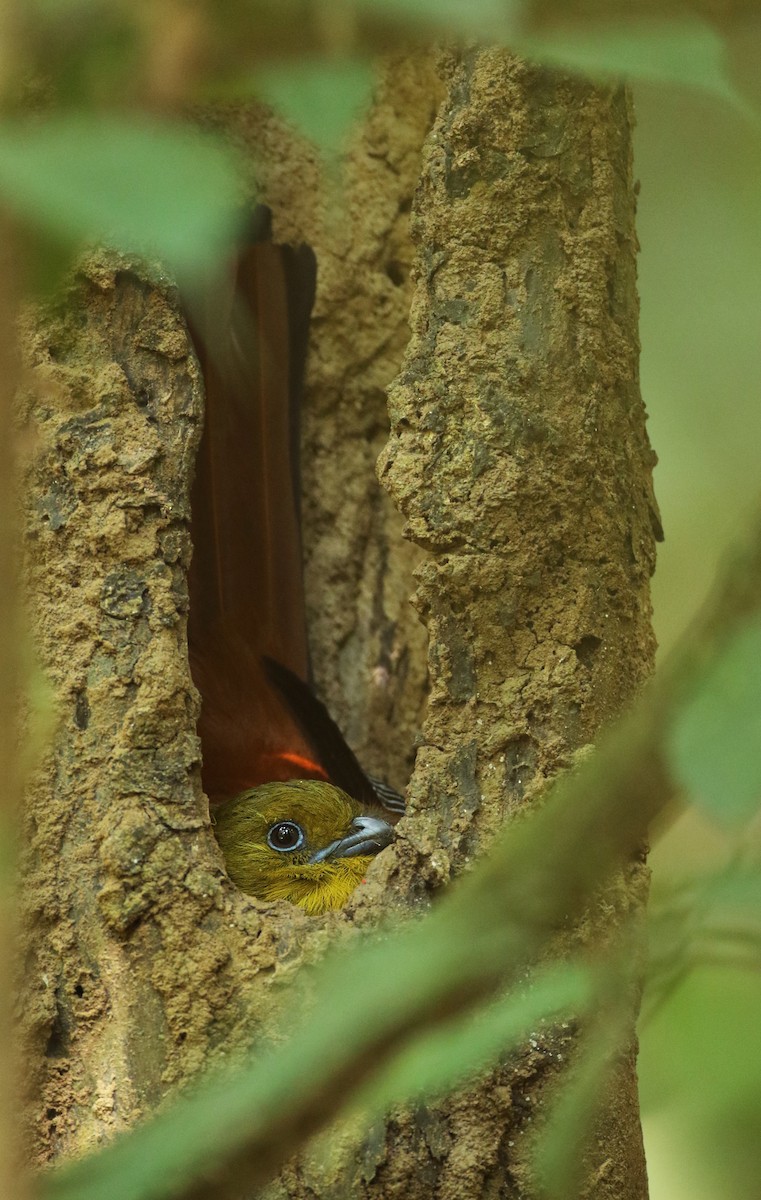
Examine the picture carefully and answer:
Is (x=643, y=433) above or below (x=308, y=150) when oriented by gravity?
below

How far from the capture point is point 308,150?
3.99 metres

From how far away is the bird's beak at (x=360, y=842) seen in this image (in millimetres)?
3568

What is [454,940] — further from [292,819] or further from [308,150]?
[308,150]

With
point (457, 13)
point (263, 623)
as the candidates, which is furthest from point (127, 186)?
point (263, 623)

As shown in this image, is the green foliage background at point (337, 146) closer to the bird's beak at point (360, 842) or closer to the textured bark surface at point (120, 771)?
the textured bark surface at point (120, 771)

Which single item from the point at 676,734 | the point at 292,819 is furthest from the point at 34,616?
the point at 676,734

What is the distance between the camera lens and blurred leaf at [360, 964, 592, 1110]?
1110mm

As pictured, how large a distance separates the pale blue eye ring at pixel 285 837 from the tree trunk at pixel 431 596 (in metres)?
0.83

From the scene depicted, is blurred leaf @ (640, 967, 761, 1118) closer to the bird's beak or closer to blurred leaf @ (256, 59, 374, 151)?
blurred leaf @ (256, 59, 374, 151)

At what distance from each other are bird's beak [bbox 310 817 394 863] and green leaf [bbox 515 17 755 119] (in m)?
2.64

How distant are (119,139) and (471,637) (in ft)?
6.17

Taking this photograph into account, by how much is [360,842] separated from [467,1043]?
2467 millimetres

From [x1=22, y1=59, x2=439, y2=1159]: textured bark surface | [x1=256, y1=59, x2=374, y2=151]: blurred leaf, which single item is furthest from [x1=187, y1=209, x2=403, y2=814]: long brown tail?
[x1=256, y1=59, x2=374, y2=151]: blurred leaf

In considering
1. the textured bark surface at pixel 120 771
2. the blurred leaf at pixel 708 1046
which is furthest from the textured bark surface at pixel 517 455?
the blurred leaf at pixel 708 1046
